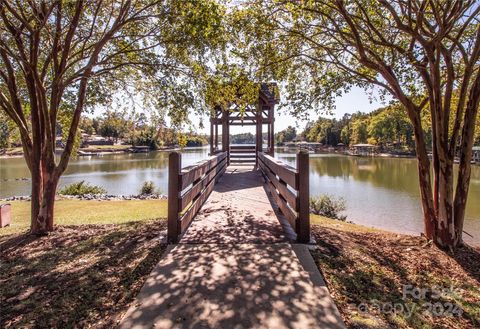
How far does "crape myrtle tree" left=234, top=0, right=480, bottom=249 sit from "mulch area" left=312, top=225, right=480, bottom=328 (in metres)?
0.88

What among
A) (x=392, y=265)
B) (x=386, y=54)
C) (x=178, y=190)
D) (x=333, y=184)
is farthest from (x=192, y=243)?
(x=333, y=184)

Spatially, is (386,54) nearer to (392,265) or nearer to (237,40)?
(237,40)

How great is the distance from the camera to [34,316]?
2520 millimetres

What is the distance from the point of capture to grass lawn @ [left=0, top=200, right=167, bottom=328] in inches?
99.7

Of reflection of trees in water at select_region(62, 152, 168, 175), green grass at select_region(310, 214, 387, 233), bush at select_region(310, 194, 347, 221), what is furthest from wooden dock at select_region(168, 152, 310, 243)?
reflection of trees in water at select_region(62, 152, 168, 175)

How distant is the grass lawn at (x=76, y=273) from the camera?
2531 mm

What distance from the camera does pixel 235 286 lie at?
114 inches

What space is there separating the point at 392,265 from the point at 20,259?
4888 millimetres

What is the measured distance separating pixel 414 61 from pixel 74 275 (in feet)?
17.6

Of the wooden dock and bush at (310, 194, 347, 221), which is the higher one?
the wooden dock

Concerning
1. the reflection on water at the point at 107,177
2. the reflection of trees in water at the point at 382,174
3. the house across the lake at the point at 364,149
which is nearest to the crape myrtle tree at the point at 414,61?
the reflection on water at the point at 107,177

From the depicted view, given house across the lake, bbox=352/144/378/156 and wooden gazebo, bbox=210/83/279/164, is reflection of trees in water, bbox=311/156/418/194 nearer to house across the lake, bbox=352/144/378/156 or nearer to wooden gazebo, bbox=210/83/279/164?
wooden gazebo, bbox=210/83/279/164

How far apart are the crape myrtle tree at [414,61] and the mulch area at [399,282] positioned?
2.89 feet

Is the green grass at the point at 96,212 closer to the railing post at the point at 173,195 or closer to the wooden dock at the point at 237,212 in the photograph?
the wooden dock at the point at 237,212
